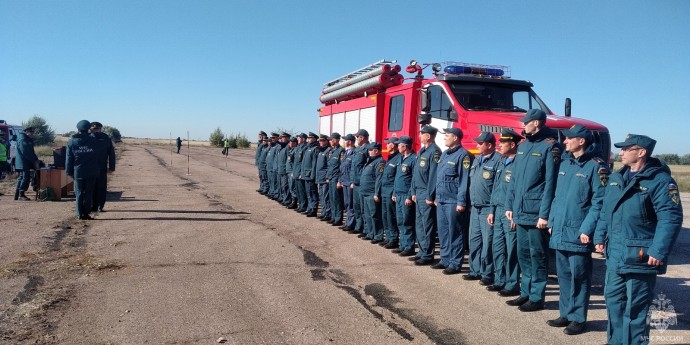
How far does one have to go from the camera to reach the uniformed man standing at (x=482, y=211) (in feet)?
23.4

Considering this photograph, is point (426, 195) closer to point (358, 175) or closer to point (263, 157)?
point (358, 175)

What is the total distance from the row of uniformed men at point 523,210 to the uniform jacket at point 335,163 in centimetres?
99

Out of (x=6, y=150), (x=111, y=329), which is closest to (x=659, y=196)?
(x=111, y=329)

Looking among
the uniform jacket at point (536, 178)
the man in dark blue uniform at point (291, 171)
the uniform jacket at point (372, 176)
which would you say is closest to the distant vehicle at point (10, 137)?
the man in dark blue uniform at point (291, 171)

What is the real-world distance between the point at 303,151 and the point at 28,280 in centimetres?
758

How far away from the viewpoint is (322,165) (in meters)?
12.5

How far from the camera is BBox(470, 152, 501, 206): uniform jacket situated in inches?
282

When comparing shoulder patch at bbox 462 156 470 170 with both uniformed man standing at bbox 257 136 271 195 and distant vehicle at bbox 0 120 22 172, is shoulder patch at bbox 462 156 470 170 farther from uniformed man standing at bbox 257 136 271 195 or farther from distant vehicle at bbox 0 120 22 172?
distant vehicle at bbox 0 120 22 172

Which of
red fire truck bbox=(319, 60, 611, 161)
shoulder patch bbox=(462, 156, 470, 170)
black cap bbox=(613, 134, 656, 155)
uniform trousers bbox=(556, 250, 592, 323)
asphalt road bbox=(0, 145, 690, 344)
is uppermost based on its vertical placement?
red fire truck bbox=(319, 60, 611, 161)

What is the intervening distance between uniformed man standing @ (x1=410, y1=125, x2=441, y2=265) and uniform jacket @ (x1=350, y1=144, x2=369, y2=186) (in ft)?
6.66

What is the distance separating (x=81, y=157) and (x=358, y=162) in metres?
5.86

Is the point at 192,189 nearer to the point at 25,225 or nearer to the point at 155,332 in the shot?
the point at 25,225

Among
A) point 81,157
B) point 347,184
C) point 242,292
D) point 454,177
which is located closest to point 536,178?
point 454,177

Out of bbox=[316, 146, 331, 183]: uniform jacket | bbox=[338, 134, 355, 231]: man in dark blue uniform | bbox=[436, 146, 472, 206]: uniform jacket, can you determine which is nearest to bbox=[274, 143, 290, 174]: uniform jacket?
bbox=[316, 146, 331, 183]: uniform jacket
